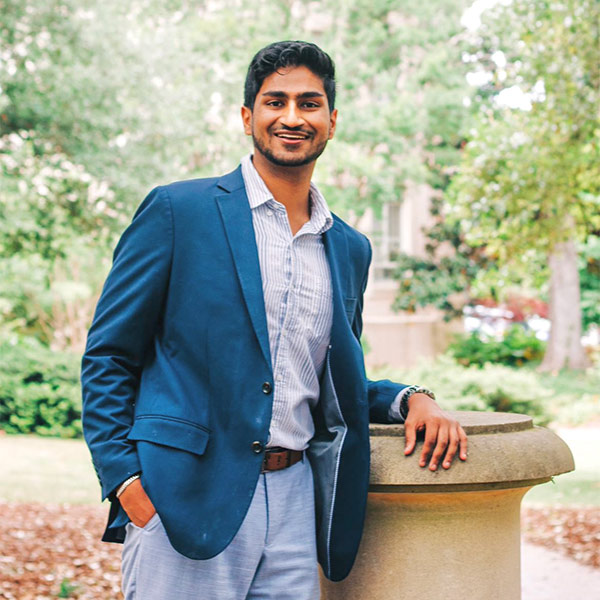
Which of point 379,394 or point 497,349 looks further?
point 497,349

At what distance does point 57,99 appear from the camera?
12180mm

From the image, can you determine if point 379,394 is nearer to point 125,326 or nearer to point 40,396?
point 125,326

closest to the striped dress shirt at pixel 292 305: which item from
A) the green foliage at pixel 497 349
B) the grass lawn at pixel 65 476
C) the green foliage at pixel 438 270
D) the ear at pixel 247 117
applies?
the ear at pixel 247 117

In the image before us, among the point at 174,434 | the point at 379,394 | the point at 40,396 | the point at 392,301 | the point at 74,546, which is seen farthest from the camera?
the point at 392,301

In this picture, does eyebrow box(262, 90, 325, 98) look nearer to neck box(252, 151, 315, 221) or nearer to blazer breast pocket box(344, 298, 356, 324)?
neck box(252, 151, 315, 221)

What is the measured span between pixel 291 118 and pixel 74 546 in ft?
18.7

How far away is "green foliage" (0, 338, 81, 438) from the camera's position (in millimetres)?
13859

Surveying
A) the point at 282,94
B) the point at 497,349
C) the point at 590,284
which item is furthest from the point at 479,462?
the point at 590,284

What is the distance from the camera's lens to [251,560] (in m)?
2.36

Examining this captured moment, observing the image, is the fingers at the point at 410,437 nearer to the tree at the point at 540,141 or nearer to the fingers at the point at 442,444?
the fingers at the point at 442,444

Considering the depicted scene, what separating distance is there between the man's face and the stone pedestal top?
92 cm

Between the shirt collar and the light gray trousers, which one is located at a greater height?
the shirt collar

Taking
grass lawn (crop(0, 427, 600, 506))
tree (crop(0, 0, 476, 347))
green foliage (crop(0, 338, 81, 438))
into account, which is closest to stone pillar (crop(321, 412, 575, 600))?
grass lawn (crop(0, 427, 600, 506))

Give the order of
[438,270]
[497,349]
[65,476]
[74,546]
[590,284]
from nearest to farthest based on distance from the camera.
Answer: [74,546]
[65,476]
[438,270]
[497,349]
[590,284]
